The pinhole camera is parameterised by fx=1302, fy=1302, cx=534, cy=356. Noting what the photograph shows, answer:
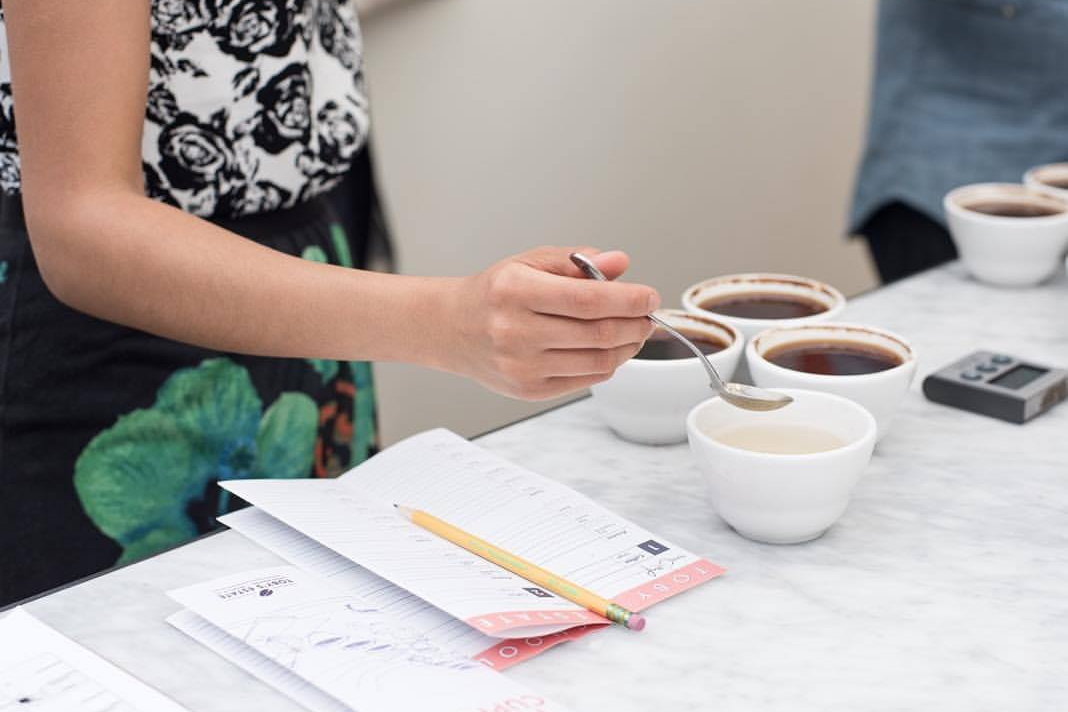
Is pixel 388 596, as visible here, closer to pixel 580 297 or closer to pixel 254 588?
pixel 254 588

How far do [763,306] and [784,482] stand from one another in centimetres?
44

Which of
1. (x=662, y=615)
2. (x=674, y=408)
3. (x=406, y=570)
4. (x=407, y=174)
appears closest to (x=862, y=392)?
(x=674, y=408)

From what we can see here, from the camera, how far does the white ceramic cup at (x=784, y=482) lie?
105 cm

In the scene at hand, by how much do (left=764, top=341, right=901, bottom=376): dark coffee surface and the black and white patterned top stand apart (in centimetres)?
55

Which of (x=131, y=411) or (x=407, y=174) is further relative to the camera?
(x=407, y=174)

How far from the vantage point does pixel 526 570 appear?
3.40 feet

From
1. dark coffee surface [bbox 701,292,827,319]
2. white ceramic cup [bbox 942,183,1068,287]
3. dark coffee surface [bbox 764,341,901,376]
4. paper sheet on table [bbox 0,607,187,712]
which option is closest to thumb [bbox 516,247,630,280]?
dark coffee surface [bbox 764,341,901,376]

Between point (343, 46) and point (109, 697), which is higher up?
point (343, 46)

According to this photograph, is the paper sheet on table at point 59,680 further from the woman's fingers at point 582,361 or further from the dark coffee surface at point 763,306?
the dark coffee surface at point 763,306

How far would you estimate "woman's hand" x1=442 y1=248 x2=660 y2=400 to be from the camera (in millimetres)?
1037

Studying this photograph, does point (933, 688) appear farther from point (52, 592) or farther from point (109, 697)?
point (52, 592)

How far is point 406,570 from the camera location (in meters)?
1.03

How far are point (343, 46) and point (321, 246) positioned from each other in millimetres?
243

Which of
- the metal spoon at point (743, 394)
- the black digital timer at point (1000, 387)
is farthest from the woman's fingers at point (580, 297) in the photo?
the black digital timer at point (1000, 387)
